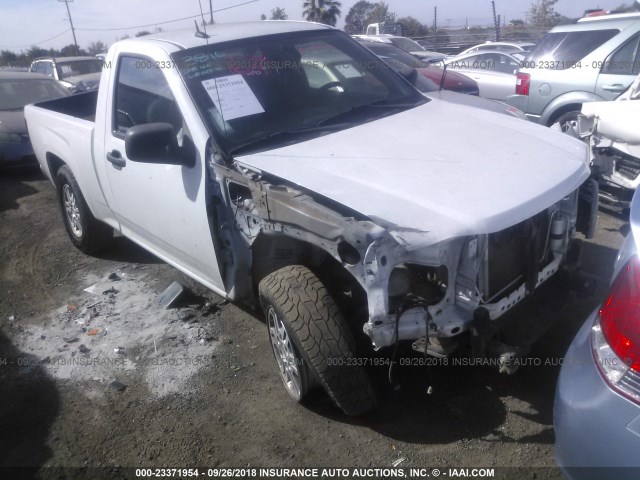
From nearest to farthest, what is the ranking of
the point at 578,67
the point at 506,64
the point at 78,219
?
the point at 78,219 → the point at 578,67 → the point at 506,64

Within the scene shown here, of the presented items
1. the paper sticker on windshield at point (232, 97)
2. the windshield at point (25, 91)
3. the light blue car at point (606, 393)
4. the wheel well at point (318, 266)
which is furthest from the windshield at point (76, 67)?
the light blue car at point (606, 393)

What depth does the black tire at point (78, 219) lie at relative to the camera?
498 cm

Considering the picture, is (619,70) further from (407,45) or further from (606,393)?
(407,45)

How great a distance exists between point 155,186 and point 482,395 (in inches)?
92.3

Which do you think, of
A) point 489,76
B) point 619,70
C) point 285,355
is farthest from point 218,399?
point 489,76

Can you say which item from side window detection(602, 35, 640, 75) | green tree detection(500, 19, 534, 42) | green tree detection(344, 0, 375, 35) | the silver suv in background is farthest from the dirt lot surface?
green tree detection(344, 0, 375, 35)

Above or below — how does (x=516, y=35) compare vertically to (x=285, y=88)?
below

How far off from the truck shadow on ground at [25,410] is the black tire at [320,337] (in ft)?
4.82

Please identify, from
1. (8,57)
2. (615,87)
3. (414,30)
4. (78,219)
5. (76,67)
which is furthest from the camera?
(8,57)

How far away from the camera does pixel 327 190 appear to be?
2.58 metres

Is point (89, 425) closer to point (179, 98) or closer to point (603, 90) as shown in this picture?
point (179, 98)

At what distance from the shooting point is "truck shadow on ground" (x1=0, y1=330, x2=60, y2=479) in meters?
2.91

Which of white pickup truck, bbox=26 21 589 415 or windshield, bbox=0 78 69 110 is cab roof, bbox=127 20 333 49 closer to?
white pickup truck, bbox=26 21 589 415

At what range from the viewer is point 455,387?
3.07 m
